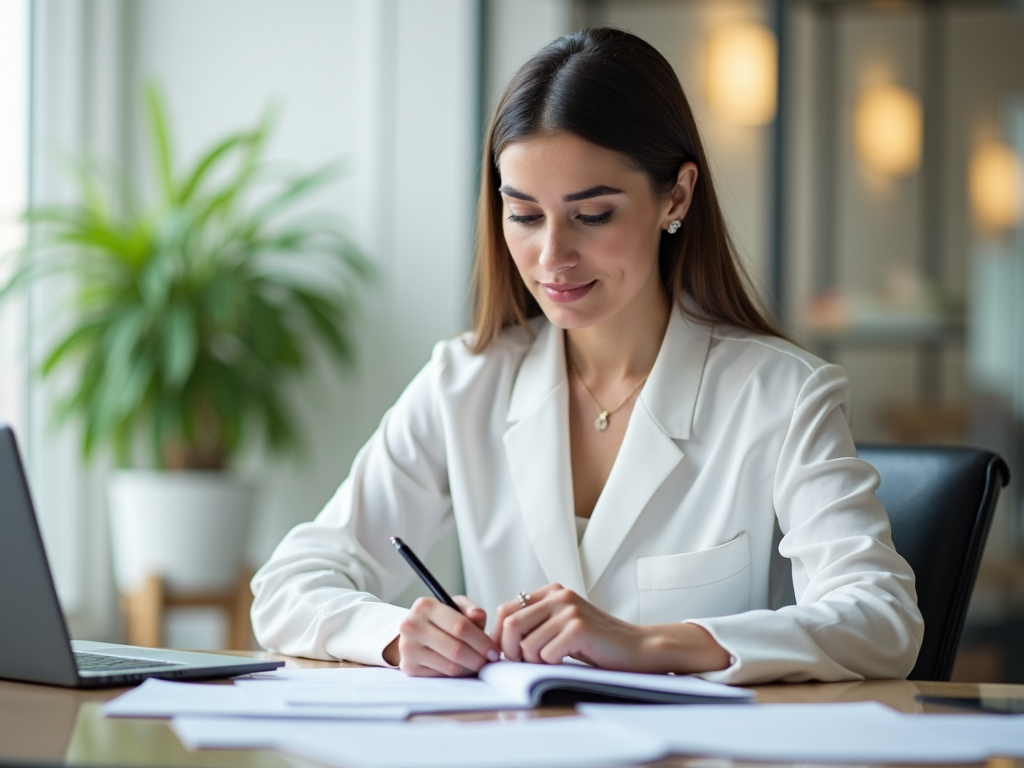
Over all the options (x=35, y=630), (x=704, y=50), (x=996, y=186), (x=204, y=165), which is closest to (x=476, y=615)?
(x=35, y=630)

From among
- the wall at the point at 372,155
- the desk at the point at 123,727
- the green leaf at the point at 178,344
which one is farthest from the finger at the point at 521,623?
the wall at the point at 372,155

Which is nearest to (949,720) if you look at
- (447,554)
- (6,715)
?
(6,715)

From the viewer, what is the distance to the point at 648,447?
5.47 ft

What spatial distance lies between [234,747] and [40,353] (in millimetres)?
3169

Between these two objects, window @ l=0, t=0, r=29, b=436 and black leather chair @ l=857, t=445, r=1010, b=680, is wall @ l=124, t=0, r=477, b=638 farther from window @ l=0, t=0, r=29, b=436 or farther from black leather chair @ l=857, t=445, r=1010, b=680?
black leather chair @ l=857, t=445, r=1010, b=680

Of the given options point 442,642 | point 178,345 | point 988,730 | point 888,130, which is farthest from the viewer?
point 888,130

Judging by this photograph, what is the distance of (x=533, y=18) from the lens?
13.1ft

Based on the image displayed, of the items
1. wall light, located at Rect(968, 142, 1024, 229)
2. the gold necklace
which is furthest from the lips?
wall light, located at Rect(968, 142, 1024, 229)

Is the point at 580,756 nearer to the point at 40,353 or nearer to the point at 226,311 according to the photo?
the point at 226,311

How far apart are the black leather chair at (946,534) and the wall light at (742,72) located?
3.22 meters

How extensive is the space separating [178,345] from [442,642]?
7.67ft

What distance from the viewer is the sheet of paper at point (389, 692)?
40.3 inches

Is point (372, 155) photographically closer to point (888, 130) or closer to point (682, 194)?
point (888, 130)

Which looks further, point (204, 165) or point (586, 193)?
point (204, 165)
